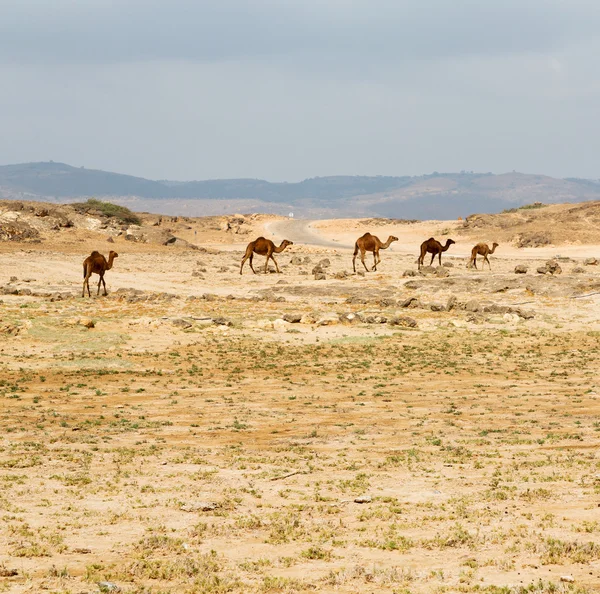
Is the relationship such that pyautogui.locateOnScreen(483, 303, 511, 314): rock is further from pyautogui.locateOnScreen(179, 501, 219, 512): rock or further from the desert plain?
pyautogui.locateOnScreen(179, 501, 219, 512): rock

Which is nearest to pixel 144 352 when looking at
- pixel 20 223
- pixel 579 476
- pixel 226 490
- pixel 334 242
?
pixel 226 490


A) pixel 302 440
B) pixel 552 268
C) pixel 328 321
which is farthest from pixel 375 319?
pixel 552 268

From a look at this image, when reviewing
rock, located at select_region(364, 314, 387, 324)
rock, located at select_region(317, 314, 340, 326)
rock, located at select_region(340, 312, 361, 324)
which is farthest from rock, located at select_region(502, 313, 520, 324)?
rock, located at select_region(317, 314, 340, 326)

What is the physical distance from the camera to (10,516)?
9.82 m

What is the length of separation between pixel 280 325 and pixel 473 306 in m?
7.19

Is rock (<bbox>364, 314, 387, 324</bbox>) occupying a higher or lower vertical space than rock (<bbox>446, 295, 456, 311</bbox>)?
lower

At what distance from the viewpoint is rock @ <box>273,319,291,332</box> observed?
2632 centimetres

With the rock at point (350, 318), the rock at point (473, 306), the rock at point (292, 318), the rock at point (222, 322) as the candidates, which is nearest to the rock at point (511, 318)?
the rock at point (473, 306)

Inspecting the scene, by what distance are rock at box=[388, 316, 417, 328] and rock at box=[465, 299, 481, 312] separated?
3496mm

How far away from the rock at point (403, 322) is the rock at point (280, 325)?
312cm

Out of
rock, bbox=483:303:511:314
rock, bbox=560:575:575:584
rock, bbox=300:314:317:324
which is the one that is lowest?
rock, bbox=560:575:575:584

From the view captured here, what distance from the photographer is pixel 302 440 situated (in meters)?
13.8

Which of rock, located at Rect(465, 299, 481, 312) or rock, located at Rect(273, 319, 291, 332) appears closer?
rock, located at Rect(273, 319, 291, 332)

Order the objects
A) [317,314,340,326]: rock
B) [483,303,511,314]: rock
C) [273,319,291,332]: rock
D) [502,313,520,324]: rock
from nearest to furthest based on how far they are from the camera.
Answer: [273,319,291,332]: rock, [317,314,340,326]: rock, [502,313,520,324]: rock, [483,303,511,314]: rock
